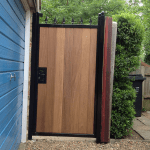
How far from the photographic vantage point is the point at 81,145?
2.89m

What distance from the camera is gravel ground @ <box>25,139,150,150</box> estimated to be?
110 inches

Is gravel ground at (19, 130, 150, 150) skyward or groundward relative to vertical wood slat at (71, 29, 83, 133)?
groundward

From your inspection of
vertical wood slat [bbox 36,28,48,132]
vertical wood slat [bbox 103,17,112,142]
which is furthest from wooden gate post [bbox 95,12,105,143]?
vertical wood slat [bbox 36,28,48,132]

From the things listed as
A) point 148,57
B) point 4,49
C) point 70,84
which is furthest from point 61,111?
point 148,57

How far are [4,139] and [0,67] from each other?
774 millimetres

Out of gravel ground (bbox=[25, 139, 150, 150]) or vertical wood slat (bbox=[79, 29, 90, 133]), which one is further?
vertical wood slat (bbox=[79, 29, 90, 133])

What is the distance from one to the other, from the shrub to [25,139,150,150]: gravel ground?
256 mm

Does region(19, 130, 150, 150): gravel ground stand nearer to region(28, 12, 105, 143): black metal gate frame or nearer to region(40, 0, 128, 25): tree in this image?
region(28, 12, 105, 143): black metal gate frame

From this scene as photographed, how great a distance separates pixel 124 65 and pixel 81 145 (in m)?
1.72

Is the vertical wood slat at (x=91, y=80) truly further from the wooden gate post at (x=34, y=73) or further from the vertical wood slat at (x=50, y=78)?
the wooden gate post at (x=34, y=73)

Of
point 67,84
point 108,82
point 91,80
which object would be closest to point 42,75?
point 67,84

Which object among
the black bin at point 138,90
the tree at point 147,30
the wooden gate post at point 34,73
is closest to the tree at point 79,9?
the tree at point 147,30

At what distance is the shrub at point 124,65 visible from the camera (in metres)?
3.20

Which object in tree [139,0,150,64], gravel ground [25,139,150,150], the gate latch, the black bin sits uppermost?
tree [139,0,150,64]
